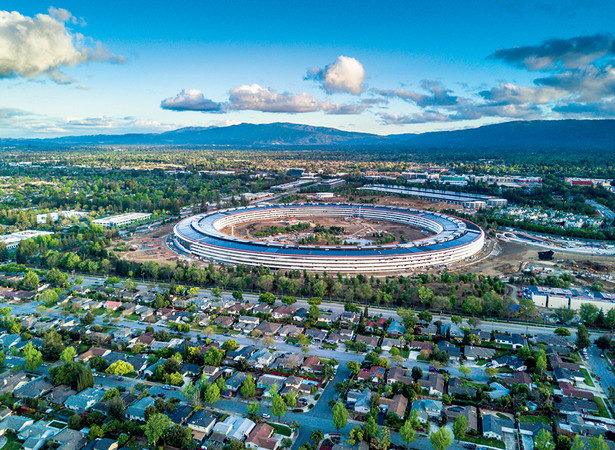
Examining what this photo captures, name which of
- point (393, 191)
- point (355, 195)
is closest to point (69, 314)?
point (355, 195)

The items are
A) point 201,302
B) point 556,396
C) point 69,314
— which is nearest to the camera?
point 556,396

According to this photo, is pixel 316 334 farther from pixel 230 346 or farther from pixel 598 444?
pixel 598 444

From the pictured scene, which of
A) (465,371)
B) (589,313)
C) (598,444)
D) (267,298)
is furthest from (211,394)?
(589,313)

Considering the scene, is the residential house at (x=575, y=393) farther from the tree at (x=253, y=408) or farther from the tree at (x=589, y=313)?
the tree at (x=253, y=408)

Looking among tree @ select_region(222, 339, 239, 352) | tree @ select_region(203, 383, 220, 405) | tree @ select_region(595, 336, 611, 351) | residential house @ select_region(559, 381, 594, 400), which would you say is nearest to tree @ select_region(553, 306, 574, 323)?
tree @ select_region(595, 336, 611, 351)

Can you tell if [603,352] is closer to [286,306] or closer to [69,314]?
[286,306]

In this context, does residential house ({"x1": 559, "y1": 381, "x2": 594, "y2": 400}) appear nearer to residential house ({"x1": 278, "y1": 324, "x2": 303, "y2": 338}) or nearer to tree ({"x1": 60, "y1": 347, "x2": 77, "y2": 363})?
residential house ({"x1": 278, "y1": 324, "x2": 303, "y2": 338})
